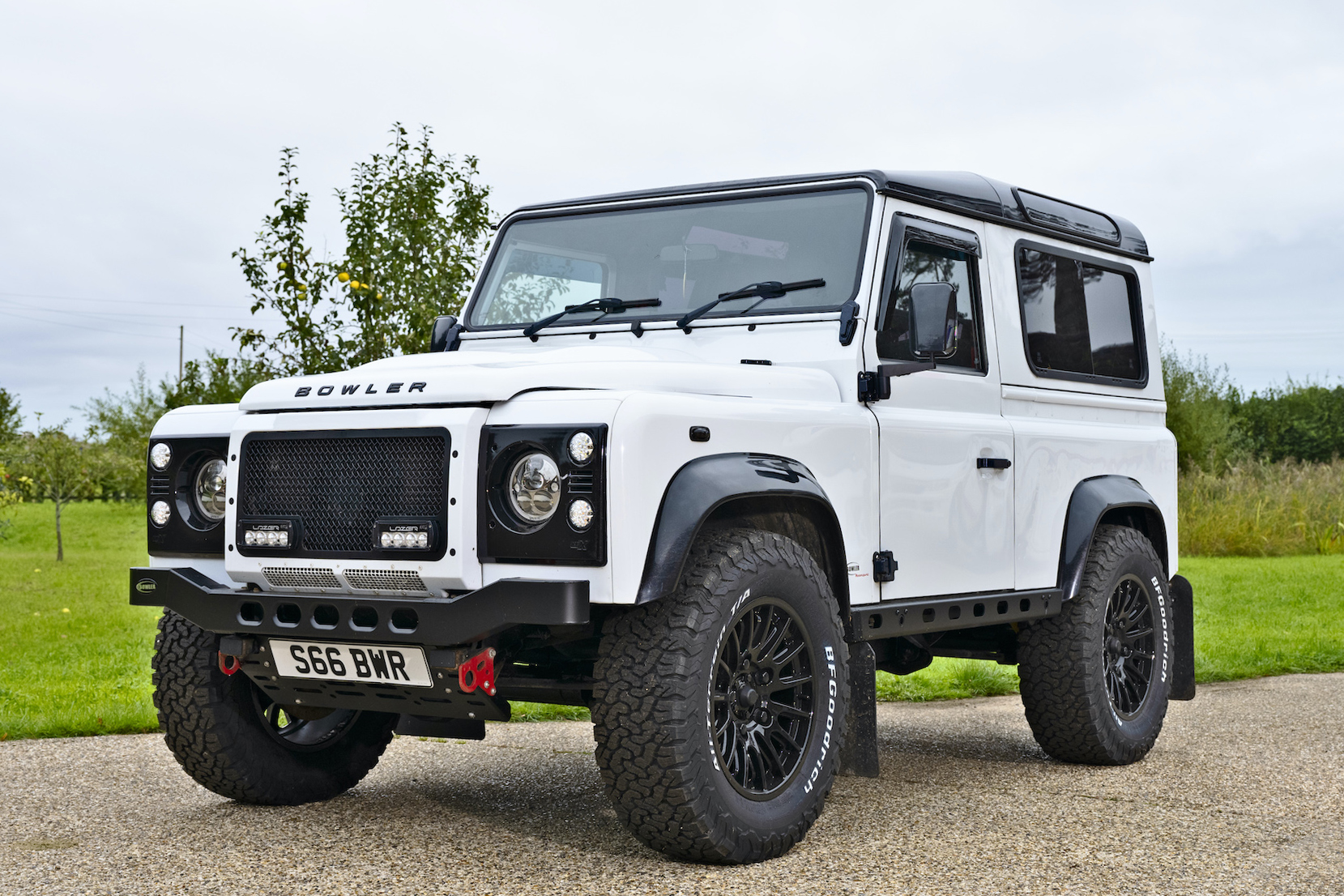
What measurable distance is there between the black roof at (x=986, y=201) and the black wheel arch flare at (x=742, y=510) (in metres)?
1.47

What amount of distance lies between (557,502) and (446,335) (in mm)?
2329

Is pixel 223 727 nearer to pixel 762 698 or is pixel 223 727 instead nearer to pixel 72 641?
pixel 762 698

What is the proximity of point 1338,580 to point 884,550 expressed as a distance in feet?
44.6

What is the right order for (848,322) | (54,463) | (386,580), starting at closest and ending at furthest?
(386,580) → (848,322) → (54,463)

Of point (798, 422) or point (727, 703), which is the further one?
point (798, 422)

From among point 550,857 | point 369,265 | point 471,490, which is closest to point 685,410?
point 471,490

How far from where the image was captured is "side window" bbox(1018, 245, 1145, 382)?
6.34 m

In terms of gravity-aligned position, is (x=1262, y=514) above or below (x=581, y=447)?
below

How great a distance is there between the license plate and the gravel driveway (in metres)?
0.61

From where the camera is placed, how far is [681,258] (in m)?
5.62

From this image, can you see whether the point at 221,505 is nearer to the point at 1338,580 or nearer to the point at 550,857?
the point at 550,857

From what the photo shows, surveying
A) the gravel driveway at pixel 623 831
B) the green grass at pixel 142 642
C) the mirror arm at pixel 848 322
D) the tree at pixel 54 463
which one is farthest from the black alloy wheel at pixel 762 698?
the tree at pixel 54 463

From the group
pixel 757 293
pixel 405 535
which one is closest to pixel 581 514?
pixel 405 535

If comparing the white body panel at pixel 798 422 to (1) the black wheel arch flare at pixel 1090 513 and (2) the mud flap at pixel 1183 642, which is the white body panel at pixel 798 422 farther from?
(2) the mud flap at pixel 1183 642
